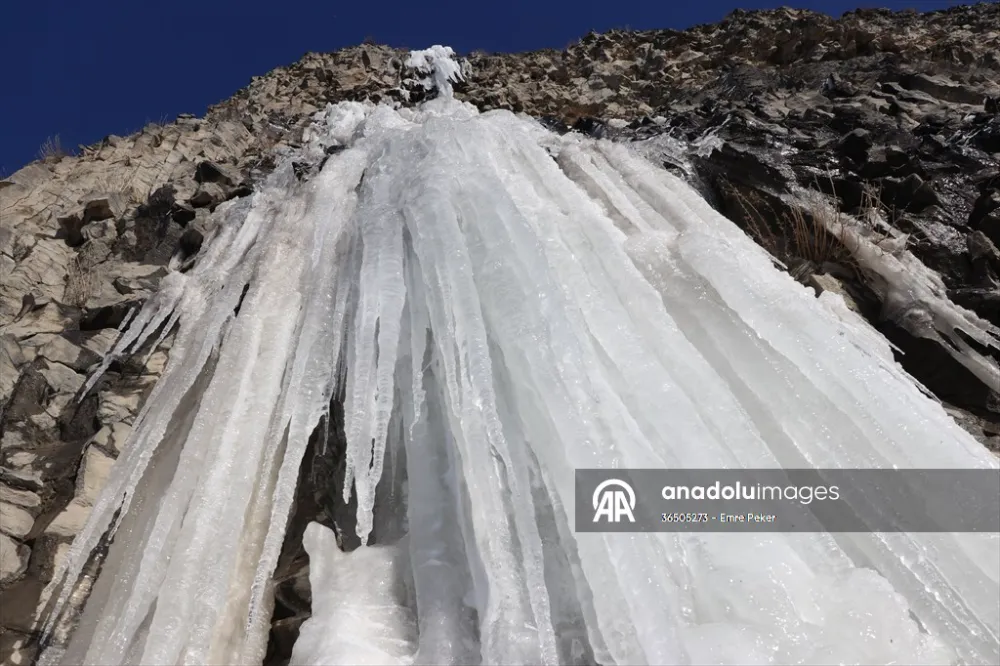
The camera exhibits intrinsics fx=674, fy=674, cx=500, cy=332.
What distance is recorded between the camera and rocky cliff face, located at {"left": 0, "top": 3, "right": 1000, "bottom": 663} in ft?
9.00

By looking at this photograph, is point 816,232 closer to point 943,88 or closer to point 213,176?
point 943,88

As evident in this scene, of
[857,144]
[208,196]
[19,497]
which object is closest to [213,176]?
[208,196]

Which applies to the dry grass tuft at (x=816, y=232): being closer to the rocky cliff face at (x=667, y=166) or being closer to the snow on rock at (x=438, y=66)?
the rocky cliff face at (x=667, y=166)

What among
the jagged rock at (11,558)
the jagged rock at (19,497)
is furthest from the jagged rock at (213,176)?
the jagged rock at (11,558)

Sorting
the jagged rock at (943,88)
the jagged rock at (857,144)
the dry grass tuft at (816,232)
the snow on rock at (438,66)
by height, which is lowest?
the dry grass tuft at (816,232)

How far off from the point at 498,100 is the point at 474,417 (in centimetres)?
649

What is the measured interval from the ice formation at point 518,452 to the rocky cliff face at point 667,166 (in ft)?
0.92

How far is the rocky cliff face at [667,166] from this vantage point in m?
2.74

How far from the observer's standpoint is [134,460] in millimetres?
2646

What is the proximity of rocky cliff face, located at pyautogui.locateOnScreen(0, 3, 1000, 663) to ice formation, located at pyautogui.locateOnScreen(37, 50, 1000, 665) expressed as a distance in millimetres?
280

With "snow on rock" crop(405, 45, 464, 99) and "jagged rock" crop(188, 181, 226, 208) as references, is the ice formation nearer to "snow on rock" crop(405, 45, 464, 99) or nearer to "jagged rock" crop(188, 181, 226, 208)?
"jagged rock" crop(188, 181, 226, 208)

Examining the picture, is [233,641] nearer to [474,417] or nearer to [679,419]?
[474,417]

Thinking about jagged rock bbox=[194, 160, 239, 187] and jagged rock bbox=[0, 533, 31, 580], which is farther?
jagged rock bbox=[194, 160, 239, 187]

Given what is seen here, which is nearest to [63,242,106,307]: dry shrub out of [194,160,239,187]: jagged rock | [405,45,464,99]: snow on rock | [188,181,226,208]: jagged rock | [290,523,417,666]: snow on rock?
[188,181,226,208]: jagged rock
